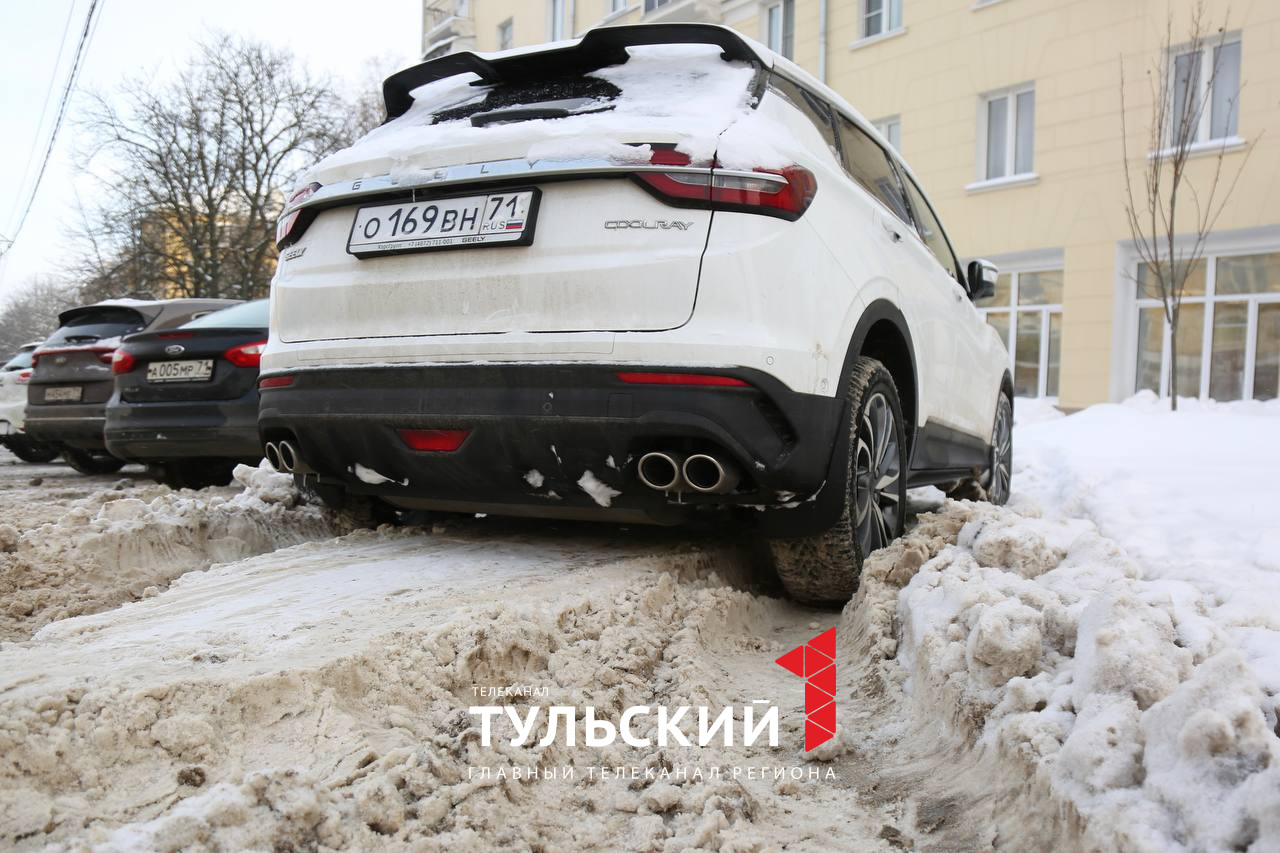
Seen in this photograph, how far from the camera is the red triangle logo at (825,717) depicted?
2516 mm

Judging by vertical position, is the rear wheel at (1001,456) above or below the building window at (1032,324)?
below

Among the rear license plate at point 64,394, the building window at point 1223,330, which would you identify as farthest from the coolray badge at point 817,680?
the building window at point 1223,330

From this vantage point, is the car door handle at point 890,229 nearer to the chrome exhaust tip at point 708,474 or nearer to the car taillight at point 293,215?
the chrome exhaust tip at point 708,474

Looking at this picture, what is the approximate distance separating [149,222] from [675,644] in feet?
101

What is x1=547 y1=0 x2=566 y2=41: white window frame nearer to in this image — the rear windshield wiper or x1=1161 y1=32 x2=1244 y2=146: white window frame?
x1=1161 y1=32 x2=1244 y2=146: white window frame

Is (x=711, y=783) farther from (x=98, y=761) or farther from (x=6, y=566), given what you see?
(x=6, y=566)

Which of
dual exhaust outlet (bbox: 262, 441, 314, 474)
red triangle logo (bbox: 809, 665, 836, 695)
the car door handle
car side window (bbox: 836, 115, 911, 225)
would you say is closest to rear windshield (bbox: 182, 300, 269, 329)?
dual exhaust outlet (bbox: 262, 441, 314, 474)

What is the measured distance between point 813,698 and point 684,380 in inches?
37.6

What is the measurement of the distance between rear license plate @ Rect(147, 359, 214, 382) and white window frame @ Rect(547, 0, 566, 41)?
2297cm

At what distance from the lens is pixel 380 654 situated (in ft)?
7.63

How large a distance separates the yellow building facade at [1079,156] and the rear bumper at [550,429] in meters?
12.7

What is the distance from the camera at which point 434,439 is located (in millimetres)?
3199

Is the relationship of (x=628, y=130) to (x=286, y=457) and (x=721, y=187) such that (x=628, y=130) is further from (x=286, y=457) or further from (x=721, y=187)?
(x=286, y=457)

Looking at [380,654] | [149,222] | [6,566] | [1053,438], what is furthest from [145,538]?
[149,222]
